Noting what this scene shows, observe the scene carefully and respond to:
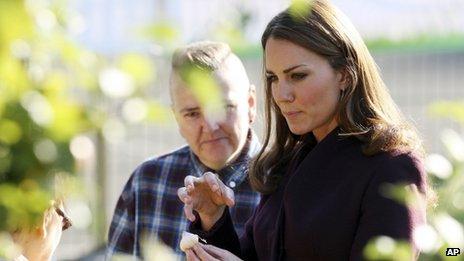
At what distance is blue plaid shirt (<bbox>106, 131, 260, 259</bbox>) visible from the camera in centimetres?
383

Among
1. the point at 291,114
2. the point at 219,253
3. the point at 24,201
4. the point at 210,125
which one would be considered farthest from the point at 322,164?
the point at 24,201

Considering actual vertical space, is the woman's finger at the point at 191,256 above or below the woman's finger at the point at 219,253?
below

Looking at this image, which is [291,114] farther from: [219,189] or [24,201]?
[24,201]

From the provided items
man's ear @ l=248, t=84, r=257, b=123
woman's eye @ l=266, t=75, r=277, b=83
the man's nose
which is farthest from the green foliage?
man's ear @ l=248, t=84, r=257, b=123

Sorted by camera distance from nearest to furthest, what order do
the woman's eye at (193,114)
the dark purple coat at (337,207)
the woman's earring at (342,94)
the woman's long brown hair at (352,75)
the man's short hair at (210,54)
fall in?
1. the dark purple coat at (337,207)
2. the woman's long brown hair at (352,75)
3. the woman's earring at (342,94)
4. the man's short hair at (210,54)
5. the woman's eye at (193,114)

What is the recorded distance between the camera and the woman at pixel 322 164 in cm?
274

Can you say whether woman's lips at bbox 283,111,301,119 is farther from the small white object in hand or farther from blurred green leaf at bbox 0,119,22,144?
blurred green leaf at bbox 0,119,22,144

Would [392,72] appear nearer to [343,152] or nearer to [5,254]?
[343,152]

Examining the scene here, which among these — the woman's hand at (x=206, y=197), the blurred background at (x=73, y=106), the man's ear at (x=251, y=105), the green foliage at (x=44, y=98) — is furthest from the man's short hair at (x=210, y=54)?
the green foliage at (x=44, y=98)

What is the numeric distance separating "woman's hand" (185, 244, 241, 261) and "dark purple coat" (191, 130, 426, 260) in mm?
133

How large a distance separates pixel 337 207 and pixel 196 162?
1.28 metres

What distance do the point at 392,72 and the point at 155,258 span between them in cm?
731

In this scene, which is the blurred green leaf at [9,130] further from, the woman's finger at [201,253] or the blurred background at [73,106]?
the woman's finger at [201,253]

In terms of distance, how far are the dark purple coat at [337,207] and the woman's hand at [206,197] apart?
0.47ft
